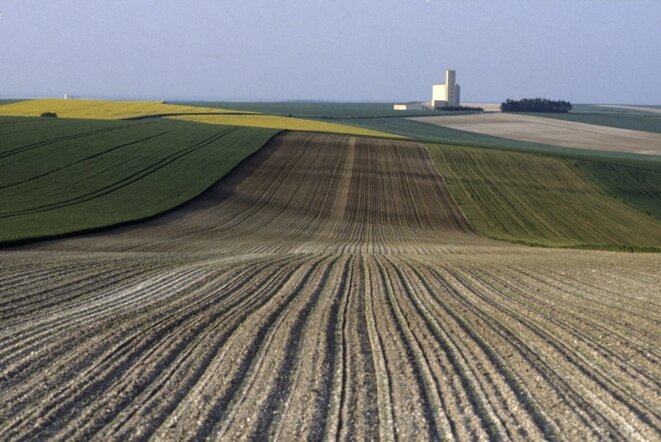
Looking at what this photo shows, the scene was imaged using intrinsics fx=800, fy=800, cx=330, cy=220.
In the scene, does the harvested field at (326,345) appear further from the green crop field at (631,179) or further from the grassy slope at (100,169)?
the green crop field at (631,179)

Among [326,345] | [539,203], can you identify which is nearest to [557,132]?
[539,203]

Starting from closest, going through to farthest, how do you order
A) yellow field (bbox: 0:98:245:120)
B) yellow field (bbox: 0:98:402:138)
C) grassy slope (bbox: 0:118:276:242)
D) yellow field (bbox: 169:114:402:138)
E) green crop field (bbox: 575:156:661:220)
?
grassy slope (bbox: 0:118:276:242) → green crop field (bbox: 575:156:661:220) → yellow field (bbox: 169:114:402:138) → yellow field (bbox: 0:98:402:138) → yellow field (bbox: 0:98:245:120)

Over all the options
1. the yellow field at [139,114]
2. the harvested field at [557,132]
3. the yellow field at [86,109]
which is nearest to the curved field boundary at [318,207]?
the yellow field at [139,114]

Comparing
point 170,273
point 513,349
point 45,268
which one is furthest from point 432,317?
point 45,268

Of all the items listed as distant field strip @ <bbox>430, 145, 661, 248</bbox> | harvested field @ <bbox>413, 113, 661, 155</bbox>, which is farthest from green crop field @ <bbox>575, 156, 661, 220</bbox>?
harvested field @ <bbox>413, 113, 661, 155</bbox>

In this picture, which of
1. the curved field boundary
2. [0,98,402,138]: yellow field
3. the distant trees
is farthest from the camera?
the distant trees

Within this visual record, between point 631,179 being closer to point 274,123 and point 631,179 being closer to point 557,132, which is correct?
point 274,123

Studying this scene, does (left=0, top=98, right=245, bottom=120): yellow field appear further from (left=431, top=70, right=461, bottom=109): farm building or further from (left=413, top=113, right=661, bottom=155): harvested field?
(left=431, top=70, right=461, bottom=109): farm building
